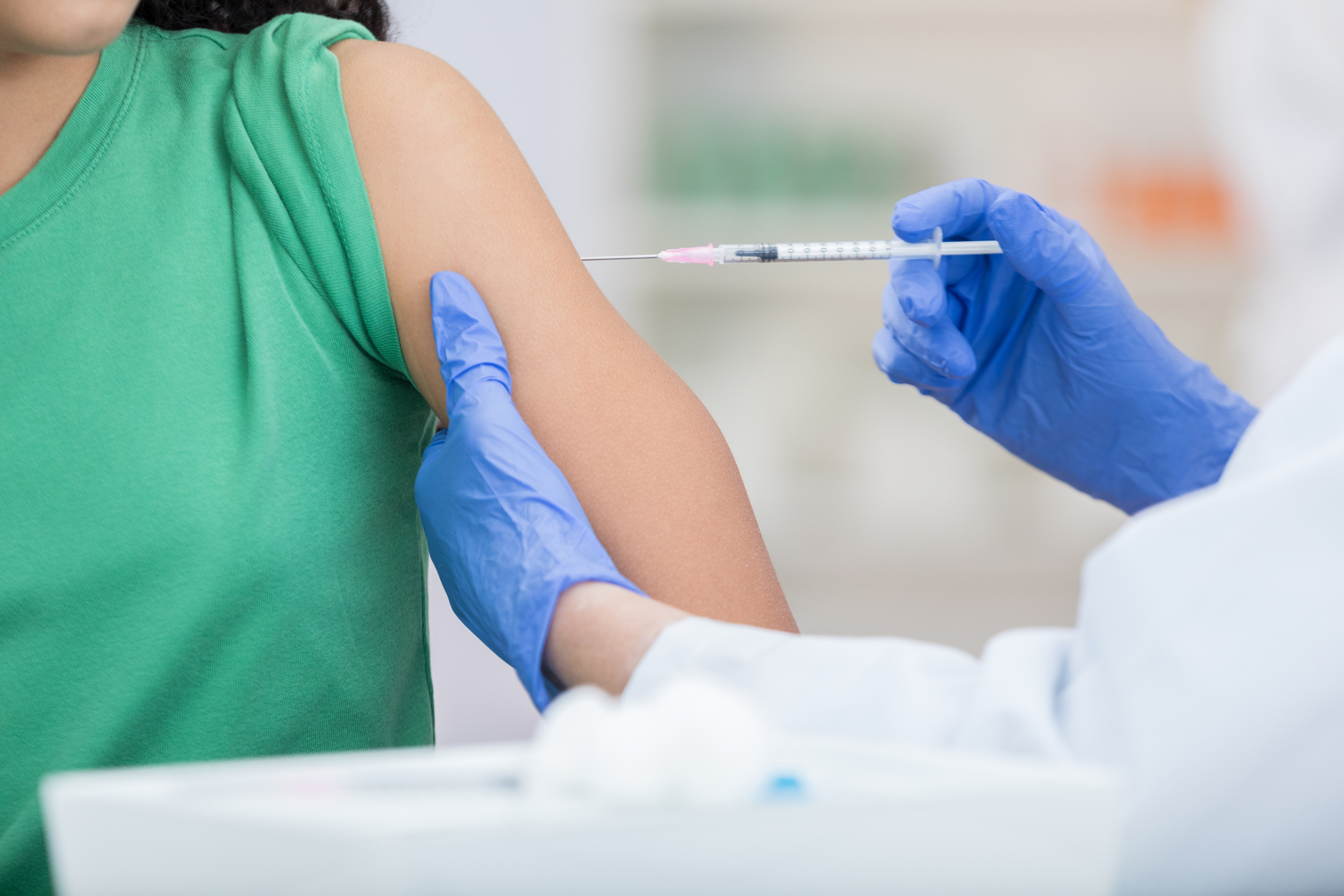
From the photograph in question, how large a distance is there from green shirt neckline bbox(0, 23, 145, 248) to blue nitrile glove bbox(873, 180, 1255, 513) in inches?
30.3

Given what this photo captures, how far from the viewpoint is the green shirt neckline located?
Result: 95 cm

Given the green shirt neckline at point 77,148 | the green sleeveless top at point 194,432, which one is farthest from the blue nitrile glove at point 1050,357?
the green shirt neckline at point 77,148

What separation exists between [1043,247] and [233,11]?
912 millimetres

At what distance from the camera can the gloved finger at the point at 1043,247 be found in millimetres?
1174

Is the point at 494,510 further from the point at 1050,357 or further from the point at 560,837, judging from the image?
the point at 1050,357

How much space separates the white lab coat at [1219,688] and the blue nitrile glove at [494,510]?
0.33m

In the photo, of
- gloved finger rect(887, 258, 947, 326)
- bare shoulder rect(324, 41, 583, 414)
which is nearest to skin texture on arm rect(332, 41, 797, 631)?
bare shoulder rect(324, 41, 583, 414)

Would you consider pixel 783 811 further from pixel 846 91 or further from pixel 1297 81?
pixel 846 91

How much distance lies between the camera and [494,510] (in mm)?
936

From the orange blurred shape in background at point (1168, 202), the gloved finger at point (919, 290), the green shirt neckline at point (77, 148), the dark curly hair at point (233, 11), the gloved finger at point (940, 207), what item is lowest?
the orange blurred shape in background at point (1168, 202)

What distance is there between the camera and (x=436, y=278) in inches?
39.8

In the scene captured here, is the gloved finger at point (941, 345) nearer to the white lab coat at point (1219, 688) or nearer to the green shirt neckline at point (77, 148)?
the white lab coat at point (1219, 688)

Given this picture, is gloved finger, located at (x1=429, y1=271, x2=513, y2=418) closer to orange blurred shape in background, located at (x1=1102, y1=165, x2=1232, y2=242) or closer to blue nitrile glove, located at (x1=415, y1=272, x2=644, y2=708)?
blue nitrile glove, located at (x1=415, y1=272, x2=644, y2=708)

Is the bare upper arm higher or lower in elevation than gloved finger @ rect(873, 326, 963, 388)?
higher
